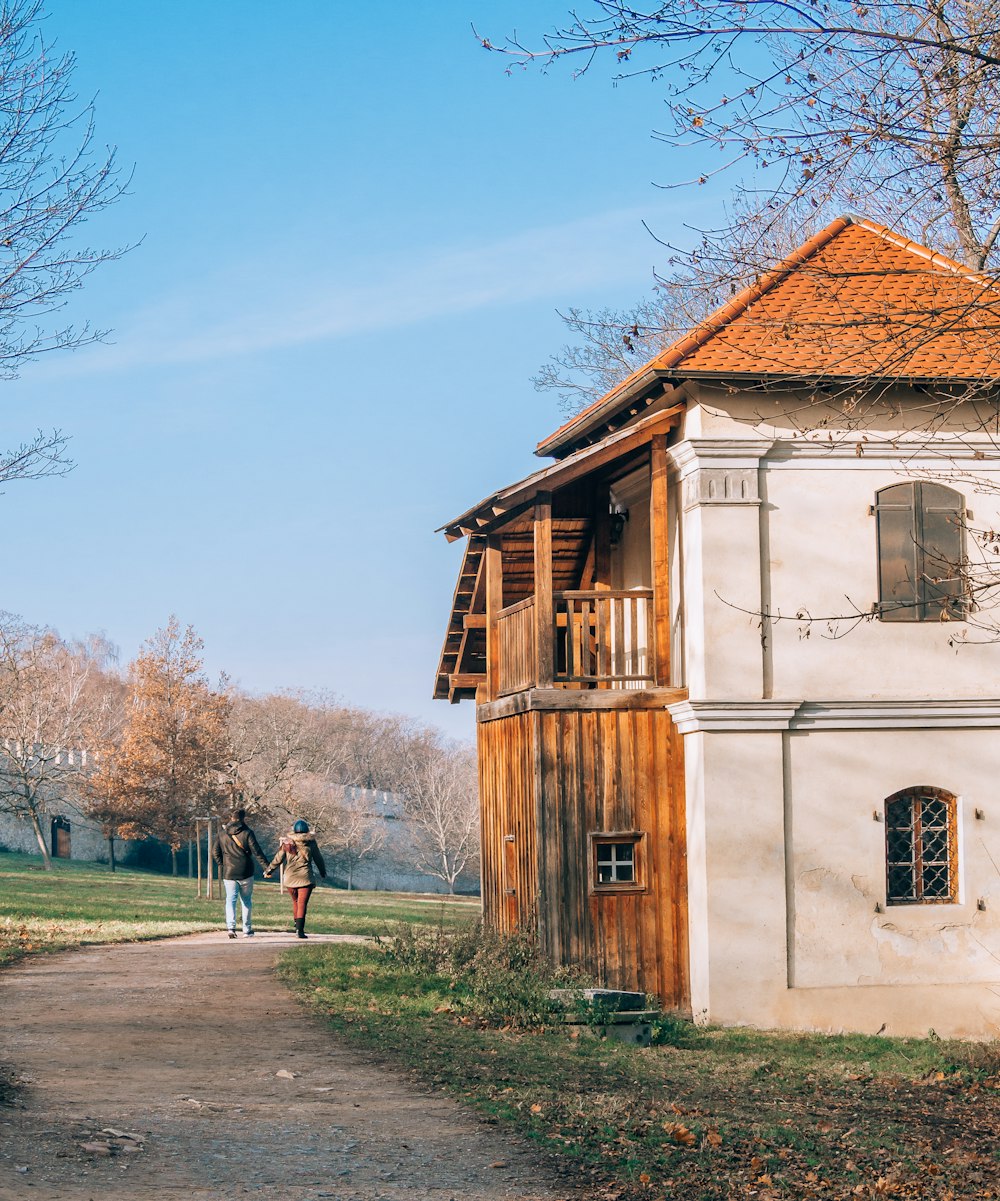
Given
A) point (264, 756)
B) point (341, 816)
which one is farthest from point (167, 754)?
point (341, 816)

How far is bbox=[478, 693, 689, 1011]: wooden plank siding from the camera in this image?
15516mm

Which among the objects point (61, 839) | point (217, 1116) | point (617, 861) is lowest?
point (61, 839)

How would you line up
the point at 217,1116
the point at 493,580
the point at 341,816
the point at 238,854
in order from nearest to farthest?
the point at 217,1116
the point at 493,580
the point at 238,854
the point at 341,816

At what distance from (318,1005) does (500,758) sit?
5713 millimetres

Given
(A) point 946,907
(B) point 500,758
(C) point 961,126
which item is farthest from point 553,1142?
(B) point 500,758

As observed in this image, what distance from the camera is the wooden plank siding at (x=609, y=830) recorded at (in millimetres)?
15516

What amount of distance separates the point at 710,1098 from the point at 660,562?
7216 millimetres

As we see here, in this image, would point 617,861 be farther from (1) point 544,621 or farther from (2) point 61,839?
A: (2) point 61,839

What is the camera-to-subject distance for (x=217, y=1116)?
8148 millimetres

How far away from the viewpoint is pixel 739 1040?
1405 centimetres

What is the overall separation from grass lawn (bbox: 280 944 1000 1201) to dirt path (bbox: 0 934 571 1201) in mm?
452

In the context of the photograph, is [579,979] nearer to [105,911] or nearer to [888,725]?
[888,725]

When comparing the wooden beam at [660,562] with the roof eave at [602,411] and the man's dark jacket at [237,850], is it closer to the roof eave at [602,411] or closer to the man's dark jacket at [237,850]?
the roof eave at [602,411]

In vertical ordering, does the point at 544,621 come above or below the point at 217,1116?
above
